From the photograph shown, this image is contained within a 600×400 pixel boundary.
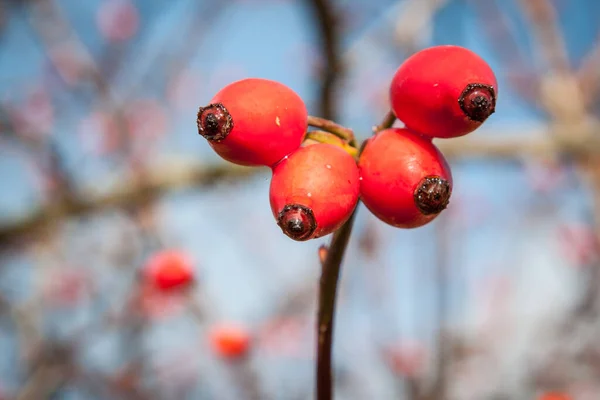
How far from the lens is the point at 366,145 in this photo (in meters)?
1.02

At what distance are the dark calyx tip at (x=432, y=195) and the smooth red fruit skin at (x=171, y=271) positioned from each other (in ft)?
7.10

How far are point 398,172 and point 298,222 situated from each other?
8.7 inches

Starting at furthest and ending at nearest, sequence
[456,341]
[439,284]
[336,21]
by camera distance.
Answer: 1. [456,341]
2. [439,284]
3. [336,21]

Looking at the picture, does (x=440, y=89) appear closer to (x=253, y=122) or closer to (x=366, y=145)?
(x=366, y=145)

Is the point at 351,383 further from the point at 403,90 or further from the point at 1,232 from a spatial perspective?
the point at 403,90

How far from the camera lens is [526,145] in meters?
4.05

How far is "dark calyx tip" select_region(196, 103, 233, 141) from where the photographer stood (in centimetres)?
95

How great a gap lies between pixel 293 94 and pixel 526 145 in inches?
141

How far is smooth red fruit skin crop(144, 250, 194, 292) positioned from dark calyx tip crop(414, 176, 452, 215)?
85.2 inches

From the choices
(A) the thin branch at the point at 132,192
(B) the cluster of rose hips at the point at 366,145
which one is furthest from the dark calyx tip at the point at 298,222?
(A) the thin branch at the point at 132,192

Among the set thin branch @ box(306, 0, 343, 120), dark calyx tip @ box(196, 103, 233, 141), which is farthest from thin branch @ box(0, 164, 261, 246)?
dark calyx tip @ box(196, 103, 233, 141)

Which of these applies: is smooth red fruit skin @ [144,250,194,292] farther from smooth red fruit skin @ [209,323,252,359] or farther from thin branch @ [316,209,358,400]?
thin branch @ [316,209,358,400]

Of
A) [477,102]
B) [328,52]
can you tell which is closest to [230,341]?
[328,52]

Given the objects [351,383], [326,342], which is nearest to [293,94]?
[326,342]
